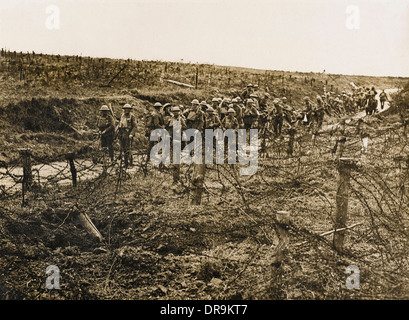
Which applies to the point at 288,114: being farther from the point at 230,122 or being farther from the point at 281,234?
the point at 281,234

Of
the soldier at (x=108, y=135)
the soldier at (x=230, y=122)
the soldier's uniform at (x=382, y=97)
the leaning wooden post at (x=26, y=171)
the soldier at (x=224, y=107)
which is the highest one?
the soldier's uniform at (x=382, y=97)

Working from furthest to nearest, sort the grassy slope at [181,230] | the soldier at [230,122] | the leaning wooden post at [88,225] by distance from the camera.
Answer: the soldier at [230,122]
the leaning wooden post at [88,225]
the grassy slope at [181,230]

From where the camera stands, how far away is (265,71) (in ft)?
20.6

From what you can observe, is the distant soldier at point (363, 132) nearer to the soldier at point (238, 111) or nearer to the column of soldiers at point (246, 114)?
the column of soldiers at point (246, 114)

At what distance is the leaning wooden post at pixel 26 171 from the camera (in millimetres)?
5659

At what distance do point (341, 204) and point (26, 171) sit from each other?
208 inches

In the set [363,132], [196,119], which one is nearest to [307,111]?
[363,132]

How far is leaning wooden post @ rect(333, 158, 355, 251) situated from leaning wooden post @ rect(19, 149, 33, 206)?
5.11 metres

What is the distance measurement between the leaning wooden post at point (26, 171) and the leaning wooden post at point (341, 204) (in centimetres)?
511

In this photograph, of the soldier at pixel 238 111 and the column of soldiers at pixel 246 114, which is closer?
the column of soldiers at pixel 246 114

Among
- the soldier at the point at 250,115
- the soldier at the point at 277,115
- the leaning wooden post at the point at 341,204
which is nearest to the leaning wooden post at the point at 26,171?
the soldier at the point at 250,115

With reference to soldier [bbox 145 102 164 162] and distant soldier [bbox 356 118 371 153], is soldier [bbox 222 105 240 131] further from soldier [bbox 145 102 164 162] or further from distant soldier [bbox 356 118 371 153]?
distant soldier [bbox 356 118 371 153]
